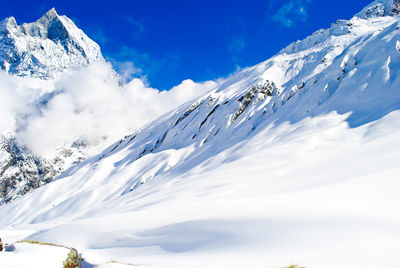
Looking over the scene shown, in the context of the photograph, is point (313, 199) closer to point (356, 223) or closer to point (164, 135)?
point (356, 223)

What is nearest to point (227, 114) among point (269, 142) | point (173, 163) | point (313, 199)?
point (173, 163)

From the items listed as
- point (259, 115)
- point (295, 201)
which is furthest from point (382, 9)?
point (295, 201)

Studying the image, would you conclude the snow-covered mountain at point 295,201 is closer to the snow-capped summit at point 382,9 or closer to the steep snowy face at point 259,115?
the steep snowy face at point 259,115

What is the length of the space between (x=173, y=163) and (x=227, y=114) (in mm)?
22621

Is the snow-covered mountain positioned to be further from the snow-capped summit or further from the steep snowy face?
the snow-capped summit

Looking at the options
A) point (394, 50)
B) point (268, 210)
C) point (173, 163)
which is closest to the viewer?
point (268, 210)

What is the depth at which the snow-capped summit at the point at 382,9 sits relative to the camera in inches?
4510

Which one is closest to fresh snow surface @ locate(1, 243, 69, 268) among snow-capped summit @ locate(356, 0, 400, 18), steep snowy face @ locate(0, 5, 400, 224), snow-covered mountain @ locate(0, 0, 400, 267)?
snow-covered mountain @ locate(0, 0, 400, 267)

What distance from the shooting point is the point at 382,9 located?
118312 mm

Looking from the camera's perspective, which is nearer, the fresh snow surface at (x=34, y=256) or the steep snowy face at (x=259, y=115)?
the fresh snow surface at (x=34, y=256)

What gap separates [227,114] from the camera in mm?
77500

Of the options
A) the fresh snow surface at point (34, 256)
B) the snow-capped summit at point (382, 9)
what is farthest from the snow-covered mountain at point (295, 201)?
the snow-capped summit at point (382, 9)

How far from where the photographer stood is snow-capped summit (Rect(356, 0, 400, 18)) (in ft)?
376

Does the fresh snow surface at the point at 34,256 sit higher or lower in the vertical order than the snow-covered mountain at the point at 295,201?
lower
